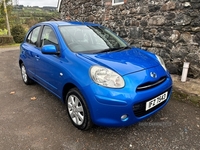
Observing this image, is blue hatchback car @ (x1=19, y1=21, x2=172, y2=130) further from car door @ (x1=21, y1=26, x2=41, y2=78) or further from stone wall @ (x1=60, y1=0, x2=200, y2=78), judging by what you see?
stone wall @ (x1=60, y1=0, x2=200, y2=78)

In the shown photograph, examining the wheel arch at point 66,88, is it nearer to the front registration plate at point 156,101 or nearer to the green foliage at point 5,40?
the front registration plate at point 156,101

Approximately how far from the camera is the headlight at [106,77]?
89.4 inches

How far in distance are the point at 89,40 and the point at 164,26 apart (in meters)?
2.66

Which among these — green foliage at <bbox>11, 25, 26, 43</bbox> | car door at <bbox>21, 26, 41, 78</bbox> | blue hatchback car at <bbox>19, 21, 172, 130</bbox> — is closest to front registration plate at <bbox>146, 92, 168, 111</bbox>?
blue hatchback car at <bbox>19, 21, 172, 130</bbox>

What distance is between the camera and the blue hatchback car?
88.3 inches

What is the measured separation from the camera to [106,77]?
7.64 feet

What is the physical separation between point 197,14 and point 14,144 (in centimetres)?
459

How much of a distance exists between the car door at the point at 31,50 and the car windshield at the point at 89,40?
0.92 metres

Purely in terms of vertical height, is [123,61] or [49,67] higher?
[123,61]

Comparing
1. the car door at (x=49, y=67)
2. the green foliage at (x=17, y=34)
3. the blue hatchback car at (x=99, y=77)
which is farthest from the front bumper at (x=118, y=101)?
the green foliage at (x=17, y=34)

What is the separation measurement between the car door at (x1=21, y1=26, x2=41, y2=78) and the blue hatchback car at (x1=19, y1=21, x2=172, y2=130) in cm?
39

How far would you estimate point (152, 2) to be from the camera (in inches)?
201

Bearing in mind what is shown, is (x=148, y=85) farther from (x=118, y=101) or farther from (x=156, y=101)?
(x=118, y=101)

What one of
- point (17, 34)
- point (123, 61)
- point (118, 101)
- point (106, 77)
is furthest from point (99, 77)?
point (17, 34)
